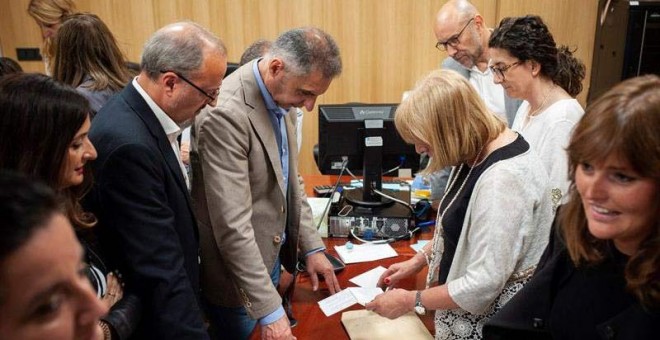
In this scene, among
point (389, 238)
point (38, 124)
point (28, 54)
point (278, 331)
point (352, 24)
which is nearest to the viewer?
point (38, 124)

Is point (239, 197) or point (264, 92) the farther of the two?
point (264, 92)

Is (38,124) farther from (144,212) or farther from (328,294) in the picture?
(328,294)

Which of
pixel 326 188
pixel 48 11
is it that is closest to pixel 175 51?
pixel 326 188

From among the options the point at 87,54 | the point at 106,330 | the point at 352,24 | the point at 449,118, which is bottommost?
the point at 106,330

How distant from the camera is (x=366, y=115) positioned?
2.30 meters

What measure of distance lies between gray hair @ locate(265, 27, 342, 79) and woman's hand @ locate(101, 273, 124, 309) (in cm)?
79

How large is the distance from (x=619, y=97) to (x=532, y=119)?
1.22m

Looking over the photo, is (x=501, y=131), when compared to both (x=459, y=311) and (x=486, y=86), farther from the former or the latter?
(x=486, y=86)

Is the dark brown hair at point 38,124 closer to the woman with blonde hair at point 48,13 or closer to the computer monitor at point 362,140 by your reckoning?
the computer monitor at point 362,140

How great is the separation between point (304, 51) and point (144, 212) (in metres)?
0.71

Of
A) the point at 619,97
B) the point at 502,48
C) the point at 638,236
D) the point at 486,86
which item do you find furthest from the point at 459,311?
the point at 486,86

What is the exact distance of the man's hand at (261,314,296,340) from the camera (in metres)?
1.50

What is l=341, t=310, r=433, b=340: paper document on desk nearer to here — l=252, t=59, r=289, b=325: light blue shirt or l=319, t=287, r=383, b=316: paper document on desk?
l=319, t=287, r=383, b=316: paper document on desk

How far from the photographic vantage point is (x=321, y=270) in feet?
6.03
